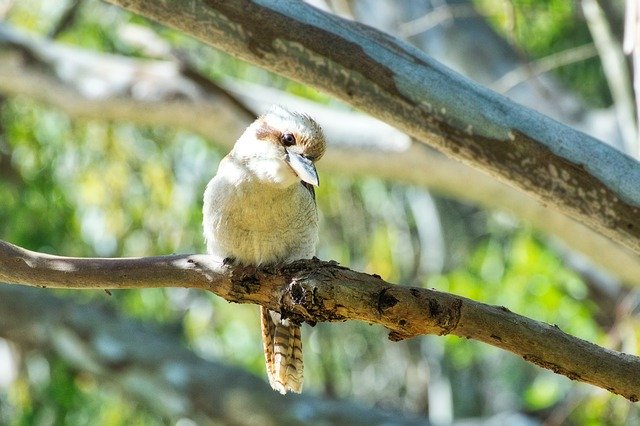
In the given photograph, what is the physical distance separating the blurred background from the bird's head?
1103 millimetres

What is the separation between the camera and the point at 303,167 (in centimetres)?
258

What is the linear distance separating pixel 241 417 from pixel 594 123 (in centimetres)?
214

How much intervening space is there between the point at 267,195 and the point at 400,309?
2.18 feet

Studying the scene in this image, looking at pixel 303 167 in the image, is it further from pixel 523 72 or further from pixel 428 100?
pixel 523 72

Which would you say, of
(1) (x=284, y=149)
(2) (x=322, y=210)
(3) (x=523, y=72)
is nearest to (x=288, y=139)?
(1) (x=284, y=149)

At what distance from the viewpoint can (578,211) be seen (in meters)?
2.64

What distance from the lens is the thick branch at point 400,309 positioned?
7.02 ft

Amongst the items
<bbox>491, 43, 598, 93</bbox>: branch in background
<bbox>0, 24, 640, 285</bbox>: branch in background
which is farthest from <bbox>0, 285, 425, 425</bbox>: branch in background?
<bbox>491, 43, 598, 93</bbox>: branch in background

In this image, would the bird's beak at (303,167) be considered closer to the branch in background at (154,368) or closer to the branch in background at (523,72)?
the branch in background at (523,72)

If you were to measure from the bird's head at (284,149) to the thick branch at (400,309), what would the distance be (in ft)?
1.35

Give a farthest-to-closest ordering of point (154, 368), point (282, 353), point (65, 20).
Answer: point (65, 20), point (154, 368), point (282, 353)

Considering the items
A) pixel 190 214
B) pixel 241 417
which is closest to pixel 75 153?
pixel 190 214

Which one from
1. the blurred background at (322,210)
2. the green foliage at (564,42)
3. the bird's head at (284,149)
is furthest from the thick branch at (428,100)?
the green foliage at (564,42)

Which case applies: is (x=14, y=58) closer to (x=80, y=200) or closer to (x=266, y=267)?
(x=80, y=200)
